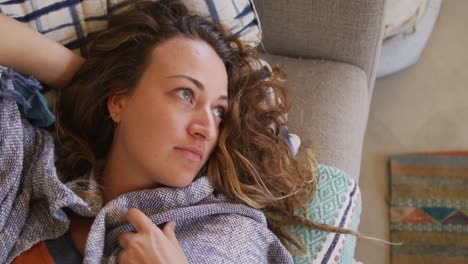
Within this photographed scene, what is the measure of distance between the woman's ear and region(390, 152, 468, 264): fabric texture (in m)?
1.00

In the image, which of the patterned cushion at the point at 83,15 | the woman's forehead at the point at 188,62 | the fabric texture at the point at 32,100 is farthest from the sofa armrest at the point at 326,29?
the fabric texture at the point at 32,100

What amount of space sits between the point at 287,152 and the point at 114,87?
14.5 inches

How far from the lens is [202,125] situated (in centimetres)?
101

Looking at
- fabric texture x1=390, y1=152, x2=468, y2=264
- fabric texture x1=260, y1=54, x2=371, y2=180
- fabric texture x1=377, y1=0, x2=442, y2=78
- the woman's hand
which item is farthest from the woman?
fabric texture x1=377, y1=0, x2=442, y2=78

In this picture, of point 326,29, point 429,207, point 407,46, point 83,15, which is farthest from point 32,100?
point 407,46

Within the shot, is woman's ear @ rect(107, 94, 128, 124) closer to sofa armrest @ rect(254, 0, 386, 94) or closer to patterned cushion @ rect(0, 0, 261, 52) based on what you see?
patterned cushion @ rect(0, 0, 261, 52)

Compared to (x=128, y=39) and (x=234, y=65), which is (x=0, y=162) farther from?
(x=234, y=65)

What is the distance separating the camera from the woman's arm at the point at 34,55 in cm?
103

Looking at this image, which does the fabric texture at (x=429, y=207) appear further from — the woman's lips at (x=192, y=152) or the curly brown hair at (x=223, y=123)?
the woman's lips at (x=192, y=152)

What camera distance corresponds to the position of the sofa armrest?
54.2 inches

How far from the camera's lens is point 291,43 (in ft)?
4.89

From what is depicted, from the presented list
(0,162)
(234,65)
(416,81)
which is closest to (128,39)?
(234,65)

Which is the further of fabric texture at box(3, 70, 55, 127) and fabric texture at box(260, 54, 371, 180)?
fabric texture at box(260, 54, 371, 180)

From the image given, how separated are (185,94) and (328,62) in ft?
1.91
